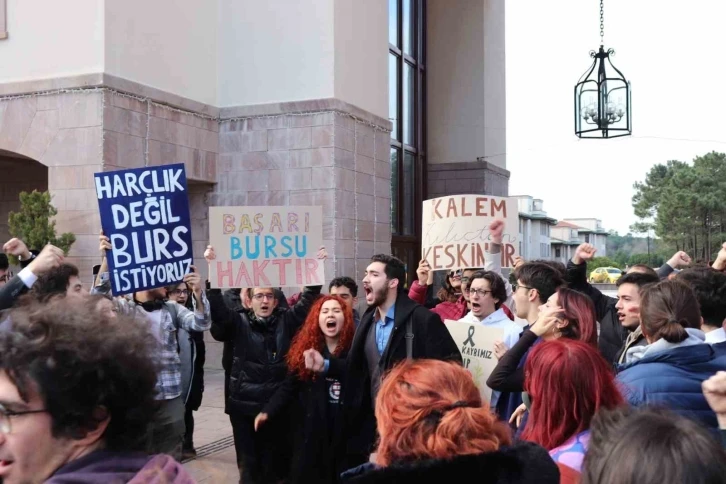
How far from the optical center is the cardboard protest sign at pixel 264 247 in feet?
22.1

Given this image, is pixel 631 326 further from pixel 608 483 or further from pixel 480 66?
pixel 480 66

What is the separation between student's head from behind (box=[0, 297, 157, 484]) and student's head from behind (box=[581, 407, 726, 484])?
3.36 ft

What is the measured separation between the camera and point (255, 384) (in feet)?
18.0

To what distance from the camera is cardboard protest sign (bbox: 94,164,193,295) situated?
5.68m

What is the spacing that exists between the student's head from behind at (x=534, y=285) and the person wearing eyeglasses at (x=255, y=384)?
1830 mm

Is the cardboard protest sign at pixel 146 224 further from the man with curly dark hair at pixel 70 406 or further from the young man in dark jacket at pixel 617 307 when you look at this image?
the man with curly dark hair at pixel 70 406

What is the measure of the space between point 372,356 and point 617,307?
1620 mm

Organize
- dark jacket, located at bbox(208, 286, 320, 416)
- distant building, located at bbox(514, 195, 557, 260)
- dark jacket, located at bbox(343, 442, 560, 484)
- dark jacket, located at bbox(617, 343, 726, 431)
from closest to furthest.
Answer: dark jacket, located at bbox(343, 442, 560, 484) → dark jacket, located at bbox(617, 343, 726, 431) → dark jacket, located at bbox(208, 286, 320, 416) → distant building, located at bbox(514, 195, 557, 260)

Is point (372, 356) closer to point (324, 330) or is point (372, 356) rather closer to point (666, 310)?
point (324, 330)

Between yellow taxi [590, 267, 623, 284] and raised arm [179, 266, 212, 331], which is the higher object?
raised arm [179, 266, 212, 331]

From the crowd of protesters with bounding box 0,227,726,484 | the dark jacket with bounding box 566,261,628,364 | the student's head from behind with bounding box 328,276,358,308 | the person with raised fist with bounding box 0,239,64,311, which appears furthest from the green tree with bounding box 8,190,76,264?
the dark jacket with bounding box 566,261,628,364

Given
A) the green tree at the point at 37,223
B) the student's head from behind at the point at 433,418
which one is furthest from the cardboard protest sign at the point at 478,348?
the green tree at the point at 37,223

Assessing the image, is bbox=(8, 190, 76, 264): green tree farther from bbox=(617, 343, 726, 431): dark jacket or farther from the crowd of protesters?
bbox=(617, 343, 726, 431): dark jacket

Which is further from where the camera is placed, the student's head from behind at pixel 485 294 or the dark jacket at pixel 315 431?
the student's head from behind at pixel 485 294
